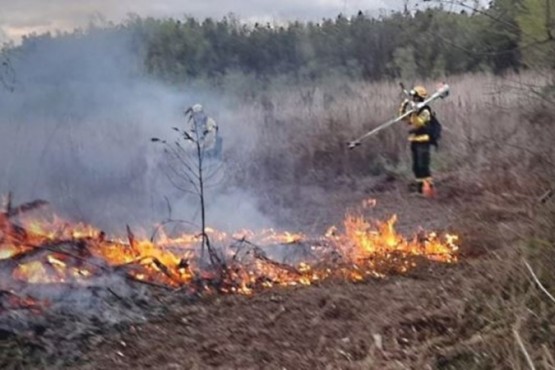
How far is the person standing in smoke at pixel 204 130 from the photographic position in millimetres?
10227

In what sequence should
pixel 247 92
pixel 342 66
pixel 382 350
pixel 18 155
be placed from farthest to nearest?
pixel 342 66
pixel 247 92
pixel 18 155
pixel 382 350

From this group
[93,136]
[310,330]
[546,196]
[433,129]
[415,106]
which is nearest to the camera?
[310,330]

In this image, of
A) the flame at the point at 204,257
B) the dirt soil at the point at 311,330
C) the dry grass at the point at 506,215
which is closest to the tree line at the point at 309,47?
the dry grass at the point at 506,215

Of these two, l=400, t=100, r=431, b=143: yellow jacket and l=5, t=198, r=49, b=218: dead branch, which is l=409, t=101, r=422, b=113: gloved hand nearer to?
l=400, t=100, r=431, b=143: yellow jacket

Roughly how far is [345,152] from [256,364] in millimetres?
11214

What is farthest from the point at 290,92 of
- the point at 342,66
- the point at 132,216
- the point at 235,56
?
the point at 132,216

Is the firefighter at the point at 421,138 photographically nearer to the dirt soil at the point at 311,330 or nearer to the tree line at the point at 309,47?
the tree line at the point at 309,47

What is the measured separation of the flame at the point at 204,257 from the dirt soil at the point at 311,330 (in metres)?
0.38

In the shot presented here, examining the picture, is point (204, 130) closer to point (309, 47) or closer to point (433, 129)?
point (433, 129)

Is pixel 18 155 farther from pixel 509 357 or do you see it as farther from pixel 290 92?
pixel 290 92

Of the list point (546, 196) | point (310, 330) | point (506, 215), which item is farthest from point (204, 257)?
point (546, 196)

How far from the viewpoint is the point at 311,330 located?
19.1 ft

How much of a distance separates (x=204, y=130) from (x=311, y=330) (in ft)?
17.1

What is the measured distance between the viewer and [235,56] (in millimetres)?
23078
